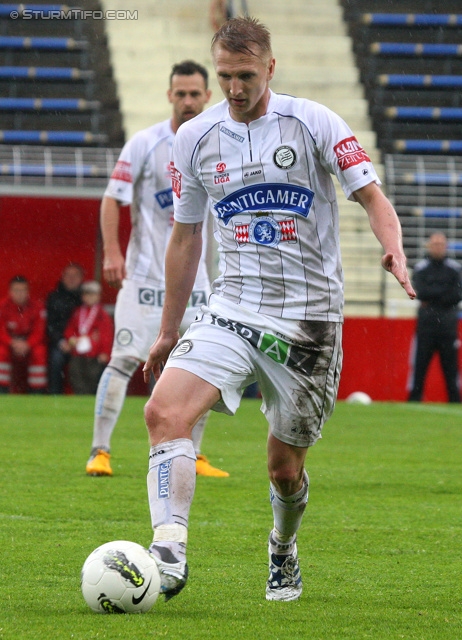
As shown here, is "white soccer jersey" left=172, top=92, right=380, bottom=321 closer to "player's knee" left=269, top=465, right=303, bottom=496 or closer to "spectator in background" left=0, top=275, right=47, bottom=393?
"player's knee" left=269, top=465, right=303, bottom=496

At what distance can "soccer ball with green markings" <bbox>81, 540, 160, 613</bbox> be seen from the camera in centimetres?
344

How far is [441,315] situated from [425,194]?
5783 mm

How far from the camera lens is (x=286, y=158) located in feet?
13.2

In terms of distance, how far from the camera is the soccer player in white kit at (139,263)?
7.15 metres

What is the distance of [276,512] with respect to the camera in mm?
4227

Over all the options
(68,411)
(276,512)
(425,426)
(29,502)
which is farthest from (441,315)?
(276,512)

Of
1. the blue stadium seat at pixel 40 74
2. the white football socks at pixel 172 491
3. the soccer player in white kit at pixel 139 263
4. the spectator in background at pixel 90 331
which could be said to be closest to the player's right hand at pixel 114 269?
the soccer player in white kit at pixel 139 263

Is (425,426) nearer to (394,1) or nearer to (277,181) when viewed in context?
(277,181)

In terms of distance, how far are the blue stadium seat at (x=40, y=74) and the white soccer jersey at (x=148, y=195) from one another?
47.8 ft

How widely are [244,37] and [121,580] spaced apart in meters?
1.83

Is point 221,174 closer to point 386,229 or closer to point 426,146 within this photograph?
point 386,229

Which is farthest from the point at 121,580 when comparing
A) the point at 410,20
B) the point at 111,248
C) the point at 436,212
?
the point at 410,20

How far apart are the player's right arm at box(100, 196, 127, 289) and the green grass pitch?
123cm

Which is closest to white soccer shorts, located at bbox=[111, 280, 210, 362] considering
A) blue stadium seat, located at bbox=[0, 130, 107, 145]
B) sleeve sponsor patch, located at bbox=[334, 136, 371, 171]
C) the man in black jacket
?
sleeve sponsor patch, located at bbox=[334, 136, 371, 171]
